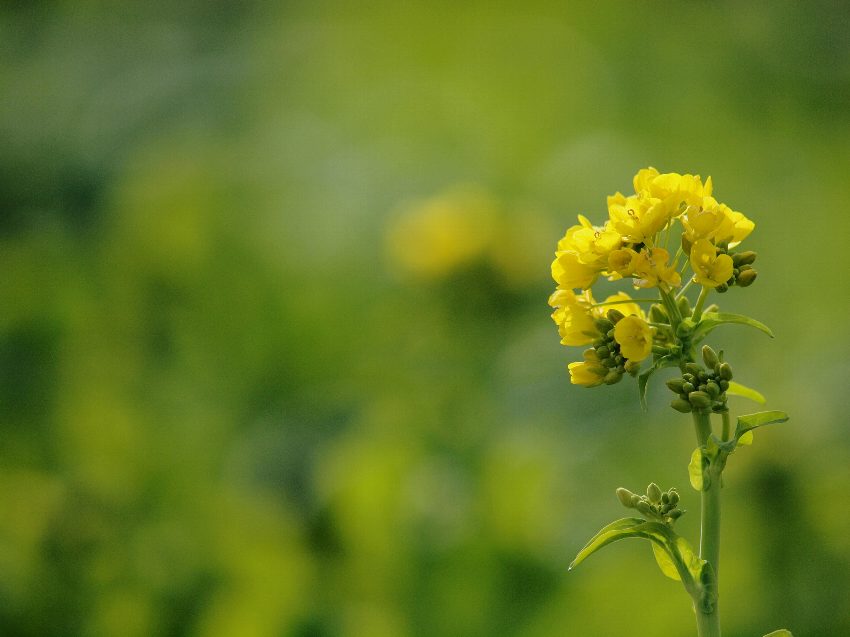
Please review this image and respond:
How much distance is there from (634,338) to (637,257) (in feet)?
0.20

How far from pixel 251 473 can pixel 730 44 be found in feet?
12.7

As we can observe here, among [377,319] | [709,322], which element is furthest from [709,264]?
[377,319]

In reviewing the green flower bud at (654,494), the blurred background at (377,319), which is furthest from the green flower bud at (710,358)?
the blurred background at (377,319)

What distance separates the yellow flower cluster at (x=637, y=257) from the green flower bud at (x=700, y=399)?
5 cm

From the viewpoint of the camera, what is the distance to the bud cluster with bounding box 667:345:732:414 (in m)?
0.78

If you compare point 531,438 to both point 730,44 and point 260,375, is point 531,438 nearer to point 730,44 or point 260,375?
point 260,375

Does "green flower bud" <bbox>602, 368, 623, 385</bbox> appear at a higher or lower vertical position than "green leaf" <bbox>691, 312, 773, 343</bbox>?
lower

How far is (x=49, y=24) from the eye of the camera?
5.66 metres

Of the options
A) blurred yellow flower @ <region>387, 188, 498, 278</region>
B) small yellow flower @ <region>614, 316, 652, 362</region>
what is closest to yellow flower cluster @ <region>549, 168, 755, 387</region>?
small yellow flower @ <region>614, 316, 652, 362</region>

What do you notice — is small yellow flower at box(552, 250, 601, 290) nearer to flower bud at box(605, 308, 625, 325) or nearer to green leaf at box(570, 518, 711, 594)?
flower bud at box(605, 308, 625, 325)

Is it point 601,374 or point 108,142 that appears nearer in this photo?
point 601,374

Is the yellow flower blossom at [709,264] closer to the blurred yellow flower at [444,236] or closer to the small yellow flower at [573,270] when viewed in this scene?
the small yellow flower at [573,270]

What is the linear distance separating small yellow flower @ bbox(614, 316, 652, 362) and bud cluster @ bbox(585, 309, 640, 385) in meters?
0.04

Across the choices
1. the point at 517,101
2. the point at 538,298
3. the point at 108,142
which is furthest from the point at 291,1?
the point at 538,298
